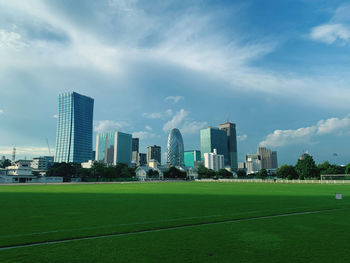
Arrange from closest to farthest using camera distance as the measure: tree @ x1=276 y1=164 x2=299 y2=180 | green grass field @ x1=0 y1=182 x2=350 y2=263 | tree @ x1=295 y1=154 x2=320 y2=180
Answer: green grass field @ x1=0 y1=182 x2=350 y2=263 < tree @ x1=295 y1=154 x2=320 y2=180 < tree @ x1=276 y1=164 x2=299 y2=180

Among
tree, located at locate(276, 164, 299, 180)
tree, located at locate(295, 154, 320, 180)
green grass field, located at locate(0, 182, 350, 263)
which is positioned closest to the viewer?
green grass field, located at locate(0, 182, 350, 263)

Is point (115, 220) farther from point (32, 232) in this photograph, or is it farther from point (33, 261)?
point (33, 261)

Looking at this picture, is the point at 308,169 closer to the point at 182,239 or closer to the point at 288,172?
the point at 288,172

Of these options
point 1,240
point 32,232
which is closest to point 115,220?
point 32,232

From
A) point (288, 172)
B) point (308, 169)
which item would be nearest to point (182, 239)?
point (308, 169)

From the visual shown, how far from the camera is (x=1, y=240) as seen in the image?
9.33 meters

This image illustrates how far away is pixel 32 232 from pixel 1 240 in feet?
4.92

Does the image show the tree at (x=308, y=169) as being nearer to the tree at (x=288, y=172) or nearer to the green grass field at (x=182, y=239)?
the tree at (x=288, y=172)

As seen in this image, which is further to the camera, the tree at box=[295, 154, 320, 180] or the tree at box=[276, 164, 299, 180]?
the tree at box=[276, 164, 299, 180]

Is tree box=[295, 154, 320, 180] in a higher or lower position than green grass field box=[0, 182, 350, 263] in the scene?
higher

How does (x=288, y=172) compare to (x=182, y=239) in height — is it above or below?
above

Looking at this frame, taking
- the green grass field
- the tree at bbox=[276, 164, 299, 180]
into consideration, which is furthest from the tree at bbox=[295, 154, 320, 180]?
the green grass field

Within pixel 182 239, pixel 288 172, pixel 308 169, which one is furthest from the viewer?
pixel 288 172

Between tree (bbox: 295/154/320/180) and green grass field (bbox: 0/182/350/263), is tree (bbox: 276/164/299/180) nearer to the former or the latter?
tree (bbox: 295/154/320/180)
